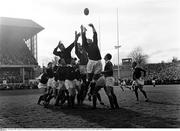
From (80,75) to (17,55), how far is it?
27.0 metres

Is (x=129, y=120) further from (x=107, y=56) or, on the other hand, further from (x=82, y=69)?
(x=82, y=69)

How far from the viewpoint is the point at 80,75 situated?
8.22 m

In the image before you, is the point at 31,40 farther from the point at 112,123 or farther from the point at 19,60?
the point at 112,123

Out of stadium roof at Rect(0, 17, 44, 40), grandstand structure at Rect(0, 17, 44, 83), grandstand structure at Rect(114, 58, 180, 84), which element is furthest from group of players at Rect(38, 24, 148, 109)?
grandstand structure at Rect(114, 58, 180, 84)

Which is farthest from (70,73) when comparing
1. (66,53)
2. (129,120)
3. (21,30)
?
(21,30)

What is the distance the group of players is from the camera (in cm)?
690

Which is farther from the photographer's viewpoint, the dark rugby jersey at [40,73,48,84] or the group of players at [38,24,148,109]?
the dark rugby jersey at [40,73,48,84]

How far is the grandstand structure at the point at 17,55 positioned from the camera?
31.5 meters

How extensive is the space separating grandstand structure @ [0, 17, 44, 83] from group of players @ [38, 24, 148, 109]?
76.8 ft

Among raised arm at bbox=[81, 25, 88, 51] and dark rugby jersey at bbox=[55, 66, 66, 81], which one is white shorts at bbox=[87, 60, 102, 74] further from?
dark rugby jersey at bbox=[55, 66, 66, 81]

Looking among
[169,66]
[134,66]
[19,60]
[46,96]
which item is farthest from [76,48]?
[169,66]

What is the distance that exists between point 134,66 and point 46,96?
3.37 meters

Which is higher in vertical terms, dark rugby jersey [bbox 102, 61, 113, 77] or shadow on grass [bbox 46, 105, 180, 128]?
dark rugby jersey [bbox 102, 61, 113, 77]

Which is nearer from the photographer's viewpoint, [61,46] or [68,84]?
[68,84]
